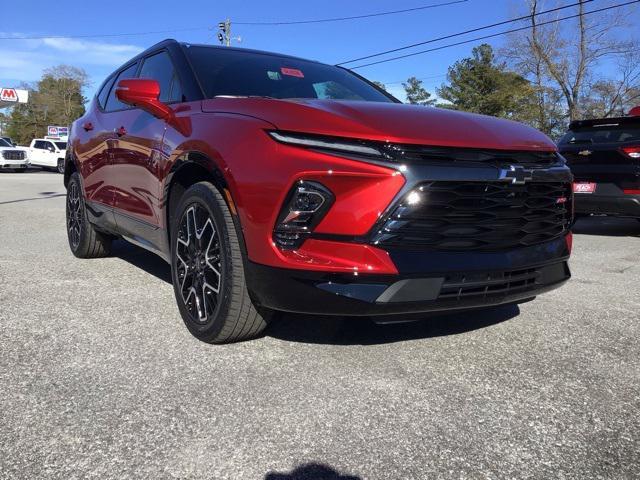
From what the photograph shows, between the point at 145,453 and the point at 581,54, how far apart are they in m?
39.8

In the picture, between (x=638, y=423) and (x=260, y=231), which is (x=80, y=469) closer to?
(x=260, y=231)

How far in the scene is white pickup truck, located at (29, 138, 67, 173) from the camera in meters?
29.9

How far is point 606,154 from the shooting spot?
688cm

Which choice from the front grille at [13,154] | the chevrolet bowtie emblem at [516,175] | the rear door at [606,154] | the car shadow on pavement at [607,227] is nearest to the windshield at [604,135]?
the rear door at [606,154]

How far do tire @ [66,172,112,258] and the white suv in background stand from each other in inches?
987

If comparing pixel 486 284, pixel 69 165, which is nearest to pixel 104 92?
pixel 69 165

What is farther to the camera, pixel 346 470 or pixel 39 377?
pixel 39 377

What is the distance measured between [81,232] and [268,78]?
2594 millimetres

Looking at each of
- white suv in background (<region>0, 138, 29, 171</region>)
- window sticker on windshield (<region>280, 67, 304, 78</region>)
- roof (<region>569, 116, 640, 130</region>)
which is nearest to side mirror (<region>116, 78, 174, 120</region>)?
window sticker on windshield (<region>280, 67, 304, 78</region>)

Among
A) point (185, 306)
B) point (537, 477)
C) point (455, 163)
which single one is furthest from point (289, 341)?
point (537, 477)

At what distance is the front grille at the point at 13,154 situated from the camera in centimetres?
2662

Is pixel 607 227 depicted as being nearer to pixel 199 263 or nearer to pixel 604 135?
pixel 604 135

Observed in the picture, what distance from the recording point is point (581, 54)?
35.3 metres

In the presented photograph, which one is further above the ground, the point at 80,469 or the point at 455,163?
the point at 455,163
